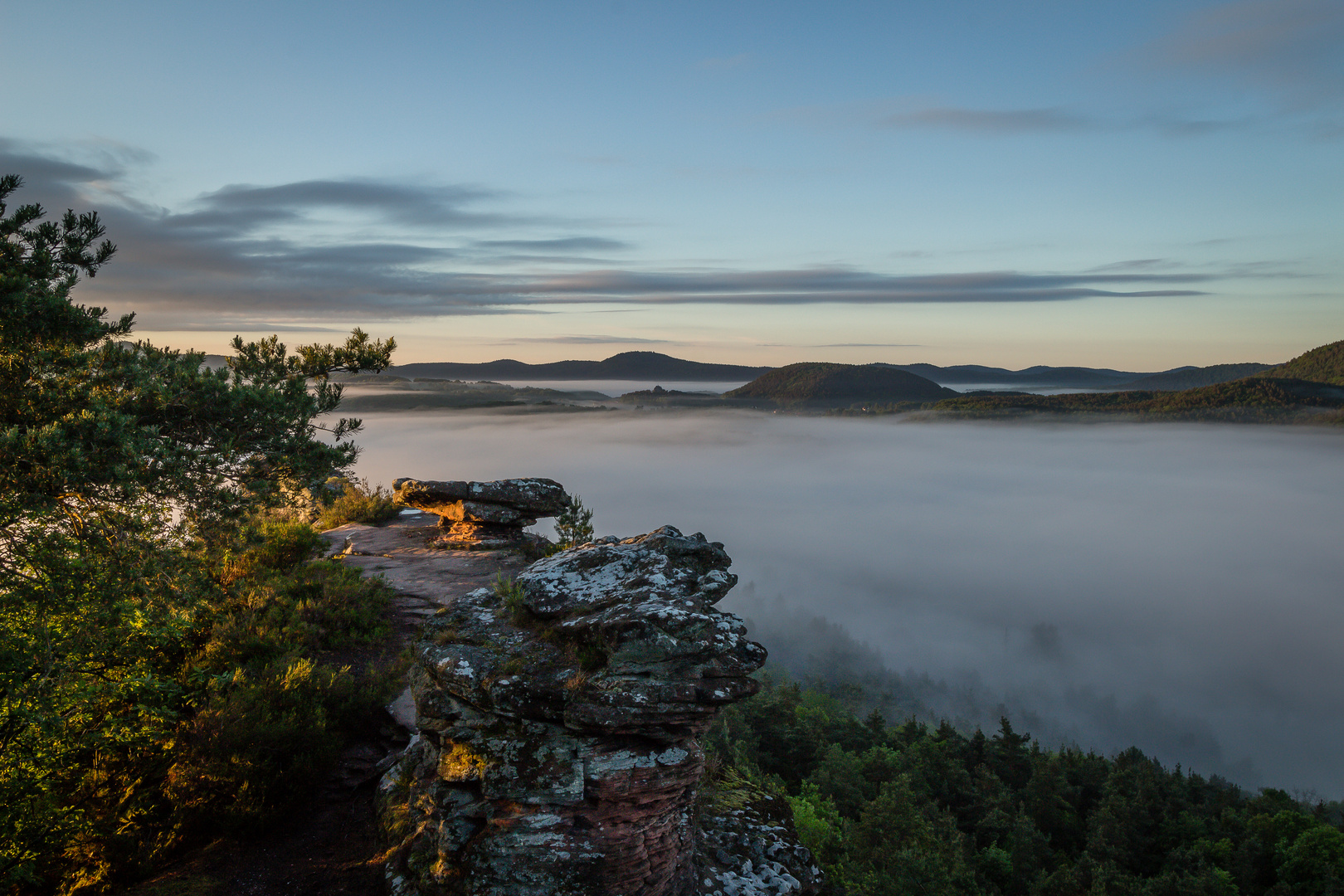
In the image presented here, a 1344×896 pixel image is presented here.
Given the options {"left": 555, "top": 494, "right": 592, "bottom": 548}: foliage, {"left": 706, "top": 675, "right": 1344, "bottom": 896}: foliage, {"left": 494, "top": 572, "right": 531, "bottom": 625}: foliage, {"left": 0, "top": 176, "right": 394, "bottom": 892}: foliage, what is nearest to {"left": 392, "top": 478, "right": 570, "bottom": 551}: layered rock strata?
{"left": 555, "top": 494, "right": 592, "bottom": 548}: foliage

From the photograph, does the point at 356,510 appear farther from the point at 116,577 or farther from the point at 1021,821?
the point at 1021,821

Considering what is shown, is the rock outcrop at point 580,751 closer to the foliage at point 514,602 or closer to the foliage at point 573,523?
the foliage at point 514,602

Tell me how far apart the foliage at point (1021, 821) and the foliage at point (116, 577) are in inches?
1307

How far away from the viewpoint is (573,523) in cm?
2492

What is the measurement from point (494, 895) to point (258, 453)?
10932 mm

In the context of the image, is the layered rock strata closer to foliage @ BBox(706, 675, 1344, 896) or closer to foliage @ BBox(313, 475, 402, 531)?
foliage @ BBox(313, 475, 402, 531)

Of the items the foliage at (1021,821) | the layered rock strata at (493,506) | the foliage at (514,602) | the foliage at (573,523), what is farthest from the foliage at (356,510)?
the foliage at (1021,821)

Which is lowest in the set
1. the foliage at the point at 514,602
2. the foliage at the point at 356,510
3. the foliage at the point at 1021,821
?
the foliage at the point at 1021,821

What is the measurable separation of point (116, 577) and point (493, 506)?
13621mm

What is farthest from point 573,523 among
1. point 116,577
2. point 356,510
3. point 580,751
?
point 580,751

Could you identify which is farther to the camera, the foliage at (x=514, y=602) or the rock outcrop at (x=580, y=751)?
the foliage at (x=514, y=602)

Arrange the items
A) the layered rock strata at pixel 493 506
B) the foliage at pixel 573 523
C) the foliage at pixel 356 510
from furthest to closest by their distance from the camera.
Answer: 1. the foliage at pixel 356 510
2. the layered rock strata at pixel 493 506
3. the foliage at pixel 573 523

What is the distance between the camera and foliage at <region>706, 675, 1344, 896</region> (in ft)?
160

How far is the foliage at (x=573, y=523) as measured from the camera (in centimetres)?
2398
